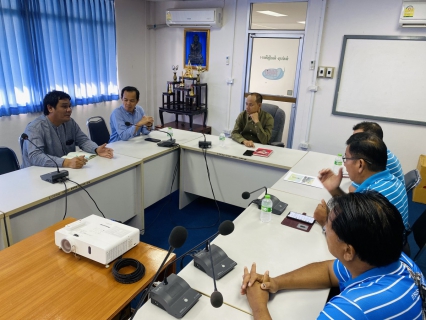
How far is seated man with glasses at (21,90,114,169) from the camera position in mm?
2389

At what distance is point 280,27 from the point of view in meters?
4.57

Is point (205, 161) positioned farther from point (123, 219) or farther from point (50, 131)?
point (50, 131)

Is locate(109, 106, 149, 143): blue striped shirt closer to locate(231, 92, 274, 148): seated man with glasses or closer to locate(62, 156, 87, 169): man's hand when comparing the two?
locate(62, 156, 87, 169): man's hand

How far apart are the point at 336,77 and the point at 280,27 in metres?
1.11

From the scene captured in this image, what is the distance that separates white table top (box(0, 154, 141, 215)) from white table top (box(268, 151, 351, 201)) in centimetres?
Result: 123

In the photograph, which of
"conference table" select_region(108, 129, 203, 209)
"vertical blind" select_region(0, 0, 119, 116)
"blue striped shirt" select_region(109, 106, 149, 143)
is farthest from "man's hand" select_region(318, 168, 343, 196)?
"vertical blind" select_region(0, 0, 119, 116)

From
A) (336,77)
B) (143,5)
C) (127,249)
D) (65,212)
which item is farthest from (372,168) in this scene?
(143,5)

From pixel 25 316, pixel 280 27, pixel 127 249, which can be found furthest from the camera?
pixel 280 27

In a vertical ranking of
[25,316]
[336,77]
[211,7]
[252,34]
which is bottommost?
[25,316]

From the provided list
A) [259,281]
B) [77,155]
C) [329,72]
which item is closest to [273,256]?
[259,281]

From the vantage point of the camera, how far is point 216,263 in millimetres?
1358

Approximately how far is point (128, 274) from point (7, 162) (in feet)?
5.44

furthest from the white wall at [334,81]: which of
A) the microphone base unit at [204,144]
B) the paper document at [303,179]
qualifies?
the paper document at [303,179]

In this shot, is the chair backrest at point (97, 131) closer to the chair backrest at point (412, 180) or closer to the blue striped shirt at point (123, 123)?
the blue striped shirt at point (123, 123)
